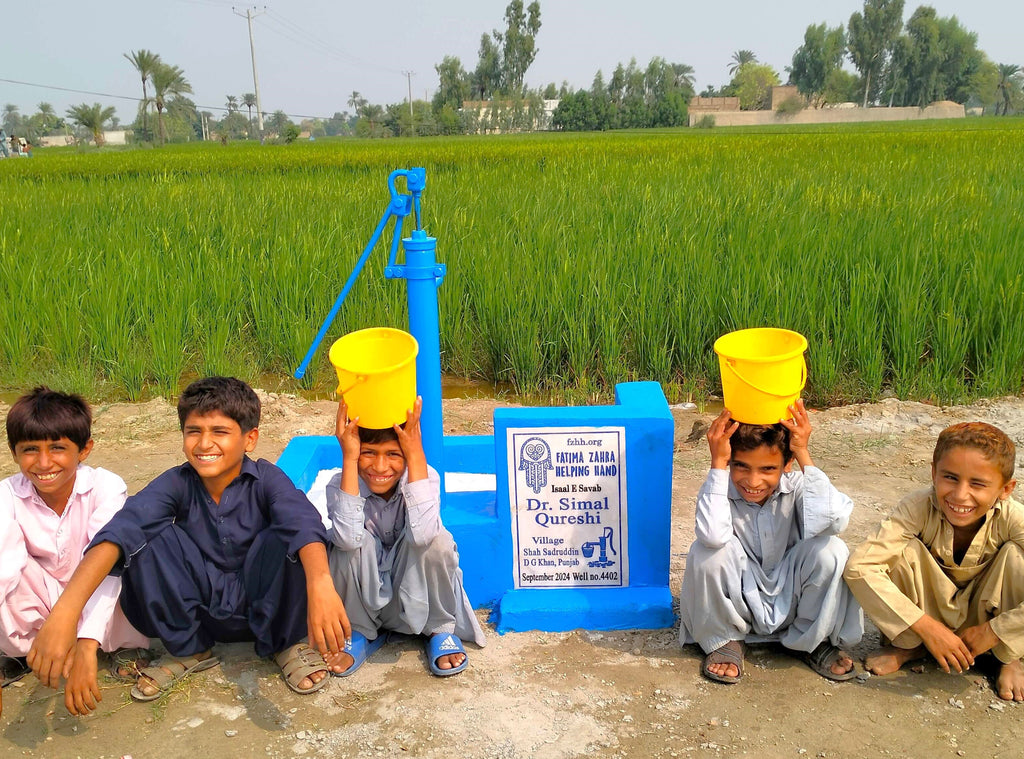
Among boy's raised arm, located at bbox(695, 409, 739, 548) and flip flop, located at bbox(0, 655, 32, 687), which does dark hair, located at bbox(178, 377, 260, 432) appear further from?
boy's raised arm, located at bbox(695, 409, 739, 548)

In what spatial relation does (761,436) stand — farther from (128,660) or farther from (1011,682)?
(128,660)

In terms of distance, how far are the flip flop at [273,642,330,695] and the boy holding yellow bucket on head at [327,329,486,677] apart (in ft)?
0.30

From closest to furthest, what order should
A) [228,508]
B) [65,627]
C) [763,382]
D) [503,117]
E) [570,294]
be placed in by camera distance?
1. [65,627]
2. [763,382]
3. [228,508]
4. [570,294]
5. [503,117]

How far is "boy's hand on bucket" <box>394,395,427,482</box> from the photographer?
7.02 feet

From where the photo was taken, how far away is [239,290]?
5184mm

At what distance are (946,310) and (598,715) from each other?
3230 mm

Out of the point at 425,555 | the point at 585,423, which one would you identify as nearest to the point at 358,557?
the point at 425,555

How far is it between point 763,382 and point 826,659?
0.76 meters

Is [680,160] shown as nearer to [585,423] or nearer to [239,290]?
[239,290]

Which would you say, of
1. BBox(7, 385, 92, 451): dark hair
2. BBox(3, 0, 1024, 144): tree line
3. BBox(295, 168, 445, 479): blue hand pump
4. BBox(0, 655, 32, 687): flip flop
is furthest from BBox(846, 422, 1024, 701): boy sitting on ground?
BBox(3, 0, 1024, 144): tree line

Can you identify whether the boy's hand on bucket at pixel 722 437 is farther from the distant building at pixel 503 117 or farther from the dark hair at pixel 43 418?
the distant building at pixel 503 117

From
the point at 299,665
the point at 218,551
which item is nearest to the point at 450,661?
the point at 299,665

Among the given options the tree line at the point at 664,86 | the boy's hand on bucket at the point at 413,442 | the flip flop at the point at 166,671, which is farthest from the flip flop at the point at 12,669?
the tree line at the point at 664,86

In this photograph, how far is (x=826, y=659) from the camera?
2250 mm
